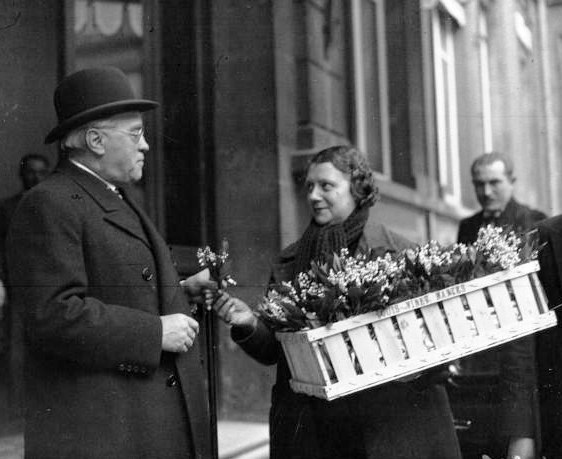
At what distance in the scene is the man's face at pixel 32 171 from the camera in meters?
3.85

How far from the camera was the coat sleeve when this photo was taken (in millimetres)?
2480

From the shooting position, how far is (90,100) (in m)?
2.83

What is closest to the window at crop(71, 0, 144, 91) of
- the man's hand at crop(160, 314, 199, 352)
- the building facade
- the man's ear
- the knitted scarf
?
the building facade

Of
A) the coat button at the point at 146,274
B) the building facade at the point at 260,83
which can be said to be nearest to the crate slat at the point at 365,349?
the coat button at the point at 146,274

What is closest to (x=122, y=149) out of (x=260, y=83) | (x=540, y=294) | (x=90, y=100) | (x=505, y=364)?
(x=90, y=100)

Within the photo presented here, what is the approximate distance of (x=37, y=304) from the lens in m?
2.48

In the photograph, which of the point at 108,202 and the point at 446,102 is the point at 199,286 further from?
the point at 446,102

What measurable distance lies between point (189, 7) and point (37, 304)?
2.75m

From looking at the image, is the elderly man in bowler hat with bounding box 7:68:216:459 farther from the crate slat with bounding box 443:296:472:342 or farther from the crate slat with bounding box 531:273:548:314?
the crate slat with bounding box 531:273:548:314

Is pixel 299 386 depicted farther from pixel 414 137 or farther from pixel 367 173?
pixel 414 137

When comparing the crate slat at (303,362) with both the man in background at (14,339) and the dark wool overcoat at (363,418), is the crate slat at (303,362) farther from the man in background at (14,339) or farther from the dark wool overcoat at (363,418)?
the man in background at (14,339)

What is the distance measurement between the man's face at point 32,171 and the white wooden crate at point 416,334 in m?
1.72

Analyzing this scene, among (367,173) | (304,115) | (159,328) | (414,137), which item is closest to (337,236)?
(367,173)

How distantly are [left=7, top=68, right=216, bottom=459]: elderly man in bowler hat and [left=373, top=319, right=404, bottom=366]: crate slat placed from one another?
0.63m
